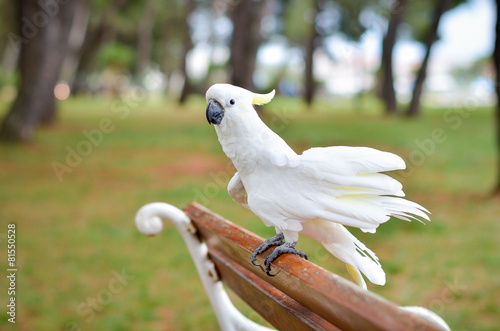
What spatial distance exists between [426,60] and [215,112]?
46.8 feet

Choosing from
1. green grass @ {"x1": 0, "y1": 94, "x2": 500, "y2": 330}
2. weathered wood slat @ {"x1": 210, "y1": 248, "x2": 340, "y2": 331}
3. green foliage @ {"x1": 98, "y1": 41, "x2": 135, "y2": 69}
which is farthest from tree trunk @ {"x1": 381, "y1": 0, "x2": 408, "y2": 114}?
green foliage @ {"x1": 98, "y1": 41, "x2": 135, "y2": 69}

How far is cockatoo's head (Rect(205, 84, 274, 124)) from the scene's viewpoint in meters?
1.19

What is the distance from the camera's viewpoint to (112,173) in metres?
7.51

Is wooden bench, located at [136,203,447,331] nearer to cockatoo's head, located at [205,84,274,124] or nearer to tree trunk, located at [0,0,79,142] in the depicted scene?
cockatoo's head, located at [205,84,274,124]

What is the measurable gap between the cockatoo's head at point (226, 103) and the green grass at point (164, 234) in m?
2.30

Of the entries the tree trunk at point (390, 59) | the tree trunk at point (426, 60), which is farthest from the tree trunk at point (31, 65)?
the tree trunk at point (390, 59)

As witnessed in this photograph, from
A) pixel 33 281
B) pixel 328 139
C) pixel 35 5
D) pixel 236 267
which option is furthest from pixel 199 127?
pixel 236 267

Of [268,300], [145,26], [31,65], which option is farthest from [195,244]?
[145,26]

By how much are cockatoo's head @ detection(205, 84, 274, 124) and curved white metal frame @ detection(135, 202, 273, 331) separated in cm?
60

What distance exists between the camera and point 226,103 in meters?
1.19

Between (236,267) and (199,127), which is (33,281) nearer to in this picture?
(236,267)

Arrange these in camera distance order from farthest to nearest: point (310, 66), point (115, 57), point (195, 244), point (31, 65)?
point (115, 57) → point (310, 66) → point (31, 65) → point (195, 244)

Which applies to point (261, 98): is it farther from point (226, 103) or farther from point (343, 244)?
point (343, 244)

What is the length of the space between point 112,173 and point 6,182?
62.4 inches
